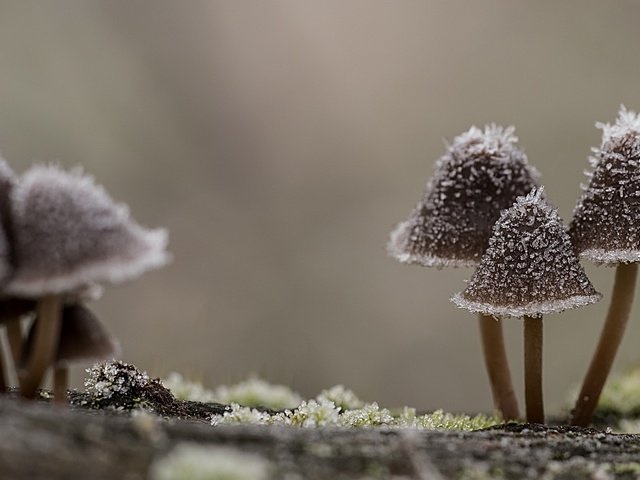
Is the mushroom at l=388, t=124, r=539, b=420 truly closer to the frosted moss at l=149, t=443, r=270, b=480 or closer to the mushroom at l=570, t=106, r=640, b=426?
the mushroom at l=570, t=106, r=640, b=426

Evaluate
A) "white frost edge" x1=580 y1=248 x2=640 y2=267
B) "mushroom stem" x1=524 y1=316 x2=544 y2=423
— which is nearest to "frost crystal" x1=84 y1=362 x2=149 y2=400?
"mushroom stem" x1=524 y1=316 x2=544 y2=423

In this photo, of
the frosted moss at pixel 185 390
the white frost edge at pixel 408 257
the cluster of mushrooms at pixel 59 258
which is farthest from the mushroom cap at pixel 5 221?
the white frost edge at pixel 408 257

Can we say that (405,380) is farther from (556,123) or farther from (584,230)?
(584,230)

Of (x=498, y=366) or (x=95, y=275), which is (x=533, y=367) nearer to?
(x=498, y=366)

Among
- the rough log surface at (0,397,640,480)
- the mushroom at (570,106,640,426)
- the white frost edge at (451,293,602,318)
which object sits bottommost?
the rough log surface at (0,397,640,480)

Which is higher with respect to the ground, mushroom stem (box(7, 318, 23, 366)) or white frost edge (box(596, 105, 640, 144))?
white frost edge (box(596, 105, 640, 144))

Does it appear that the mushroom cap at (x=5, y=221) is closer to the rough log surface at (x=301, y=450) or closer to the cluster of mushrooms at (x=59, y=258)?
the cluster of mushrooms at (x=59, y=258)
